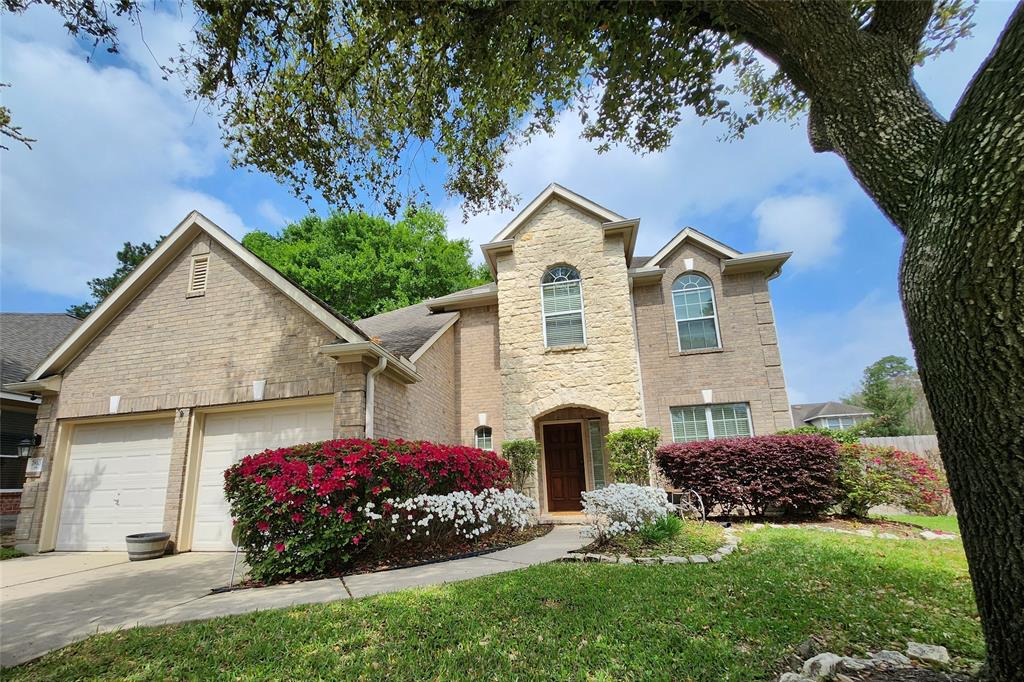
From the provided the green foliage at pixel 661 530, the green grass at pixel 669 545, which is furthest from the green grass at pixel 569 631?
the green foliage at pixel 661 530

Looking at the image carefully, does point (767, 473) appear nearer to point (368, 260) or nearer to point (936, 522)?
point (936, 522)

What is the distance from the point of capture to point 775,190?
11648 mm

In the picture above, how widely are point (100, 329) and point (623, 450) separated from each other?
11.0 meters

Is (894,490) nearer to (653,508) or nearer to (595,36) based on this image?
(653,508)

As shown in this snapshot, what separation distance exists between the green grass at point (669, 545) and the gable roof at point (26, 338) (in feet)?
41.8

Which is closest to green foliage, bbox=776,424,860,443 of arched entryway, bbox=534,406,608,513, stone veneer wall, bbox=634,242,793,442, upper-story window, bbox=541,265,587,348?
stone veneer wall, bbox=634,242,793,442

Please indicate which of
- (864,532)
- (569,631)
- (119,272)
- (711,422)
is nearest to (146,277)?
(569,631)

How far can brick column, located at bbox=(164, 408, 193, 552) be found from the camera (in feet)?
26.5

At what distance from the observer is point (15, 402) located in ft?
35.8

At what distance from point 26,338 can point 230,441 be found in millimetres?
9989

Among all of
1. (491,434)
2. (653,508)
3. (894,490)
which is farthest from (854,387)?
(653,508)

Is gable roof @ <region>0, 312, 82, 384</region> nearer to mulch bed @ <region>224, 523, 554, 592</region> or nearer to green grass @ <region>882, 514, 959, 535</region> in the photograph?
mulch bed @ <region>224, 523, 554, 592</region>

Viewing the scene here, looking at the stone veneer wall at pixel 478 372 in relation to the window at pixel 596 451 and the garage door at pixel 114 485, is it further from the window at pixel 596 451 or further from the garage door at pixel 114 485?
the garage door at pixel 114 485

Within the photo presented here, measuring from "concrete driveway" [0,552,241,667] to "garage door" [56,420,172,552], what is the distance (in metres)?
0.52
